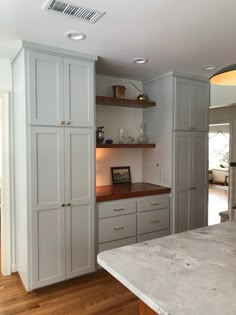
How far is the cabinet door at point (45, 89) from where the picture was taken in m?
2.48

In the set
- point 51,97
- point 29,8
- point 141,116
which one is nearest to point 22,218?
point 51,97

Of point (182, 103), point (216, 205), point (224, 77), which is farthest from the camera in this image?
point (216, 205)

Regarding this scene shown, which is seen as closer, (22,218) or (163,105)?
(22,218)

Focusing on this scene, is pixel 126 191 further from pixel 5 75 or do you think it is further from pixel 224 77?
pixel 5 75

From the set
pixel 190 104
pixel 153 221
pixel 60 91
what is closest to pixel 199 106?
pixel 190 104

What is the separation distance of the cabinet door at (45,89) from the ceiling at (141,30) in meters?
0.18

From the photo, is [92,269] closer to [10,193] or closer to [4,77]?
[10,193]

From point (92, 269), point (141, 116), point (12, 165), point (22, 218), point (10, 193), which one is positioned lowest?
point (92, 269)

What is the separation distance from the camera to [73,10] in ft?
6.07

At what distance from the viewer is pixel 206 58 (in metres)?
2.83

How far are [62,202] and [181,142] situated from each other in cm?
178

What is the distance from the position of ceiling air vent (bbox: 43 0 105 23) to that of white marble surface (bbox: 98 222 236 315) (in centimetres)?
164

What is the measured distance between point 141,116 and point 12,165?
197cm

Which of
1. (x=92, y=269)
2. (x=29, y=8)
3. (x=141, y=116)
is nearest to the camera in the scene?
(x=29, y=8)
